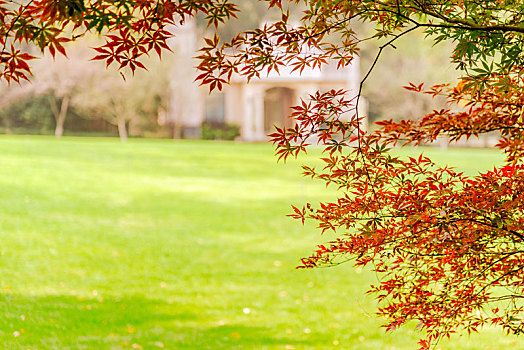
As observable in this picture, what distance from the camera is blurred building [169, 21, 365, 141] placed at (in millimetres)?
31484

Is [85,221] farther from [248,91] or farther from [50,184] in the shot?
[248,91]

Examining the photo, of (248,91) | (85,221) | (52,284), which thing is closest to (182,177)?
(85,221)

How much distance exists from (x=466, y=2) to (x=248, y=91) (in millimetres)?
31512

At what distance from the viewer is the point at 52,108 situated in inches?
1211

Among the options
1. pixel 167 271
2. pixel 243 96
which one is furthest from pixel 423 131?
pixel 243 96

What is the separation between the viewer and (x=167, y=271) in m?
8.23

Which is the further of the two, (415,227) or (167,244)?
(167,244)

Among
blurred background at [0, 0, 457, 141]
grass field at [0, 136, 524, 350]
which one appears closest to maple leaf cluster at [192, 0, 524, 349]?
grass field at [0, 136, 524, 350]

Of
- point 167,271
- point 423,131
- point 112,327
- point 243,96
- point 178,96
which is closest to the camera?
point 423,131

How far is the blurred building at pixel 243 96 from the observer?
3148cm

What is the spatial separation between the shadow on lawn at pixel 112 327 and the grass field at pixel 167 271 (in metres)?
0.01

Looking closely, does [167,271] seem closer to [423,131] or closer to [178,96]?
[423,131]

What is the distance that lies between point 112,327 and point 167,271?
2.35 metres

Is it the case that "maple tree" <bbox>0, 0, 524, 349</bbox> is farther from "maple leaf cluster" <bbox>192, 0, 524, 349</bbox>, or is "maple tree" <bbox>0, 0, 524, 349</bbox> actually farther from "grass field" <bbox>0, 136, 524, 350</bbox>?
"grass field" <bbox>0, 136, 524, 350</bbox>
